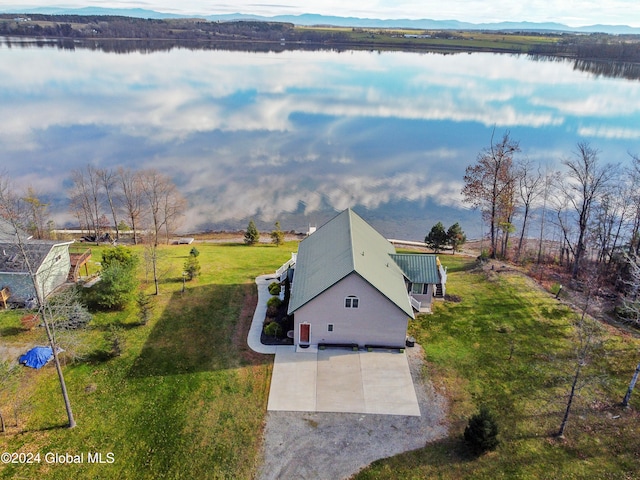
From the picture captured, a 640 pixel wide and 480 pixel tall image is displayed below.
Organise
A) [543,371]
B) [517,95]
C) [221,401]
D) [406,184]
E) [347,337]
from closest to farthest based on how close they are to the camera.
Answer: [221,401]
[543,371]
[347,337]
[406,184]
[517,95]

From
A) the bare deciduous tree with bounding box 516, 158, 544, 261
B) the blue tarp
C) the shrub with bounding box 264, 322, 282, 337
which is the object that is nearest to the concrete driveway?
the shrub with bounding box 264, 322, 282, 337

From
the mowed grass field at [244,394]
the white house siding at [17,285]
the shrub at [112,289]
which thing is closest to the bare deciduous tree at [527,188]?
→ the mowed grass field at [244,394]

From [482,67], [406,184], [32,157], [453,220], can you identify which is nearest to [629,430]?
[453,220]

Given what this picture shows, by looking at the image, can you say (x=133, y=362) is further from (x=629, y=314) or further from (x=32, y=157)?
(x=32, y=157)

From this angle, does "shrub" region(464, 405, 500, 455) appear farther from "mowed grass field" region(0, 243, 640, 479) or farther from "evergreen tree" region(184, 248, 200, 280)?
"evergreen tree" region(184, 248, 200, 280)

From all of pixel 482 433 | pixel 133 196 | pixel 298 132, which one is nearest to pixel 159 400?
pixel 482 433

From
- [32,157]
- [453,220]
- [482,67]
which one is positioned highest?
[482,67]

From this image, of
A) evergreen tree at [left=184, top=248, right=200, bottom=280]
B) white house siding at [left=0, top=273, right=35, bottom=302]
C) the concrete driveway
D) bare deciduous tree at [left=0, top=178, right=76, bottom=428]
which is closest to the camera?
bare deciduous tree at [left=0, top=178, right=76, bottom=428]
